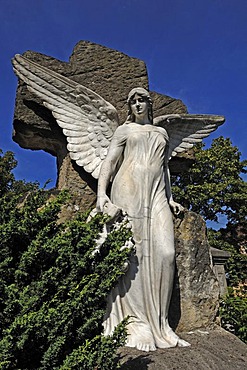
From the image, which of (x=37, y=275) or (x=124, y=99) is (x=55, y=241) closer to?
(x=37, y=275)

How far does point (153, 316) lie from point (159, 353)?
0.41 meters

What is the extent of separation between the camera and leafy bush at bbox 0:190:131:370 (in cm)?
190

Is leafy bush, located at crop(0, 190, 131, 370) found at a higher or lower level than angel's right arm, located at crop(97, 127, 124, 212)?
lower

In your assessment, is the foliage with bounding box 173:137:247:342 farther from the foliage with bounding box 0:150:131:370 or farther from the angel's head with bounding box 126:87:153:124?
the foliage with bounding box 0:150:131:370

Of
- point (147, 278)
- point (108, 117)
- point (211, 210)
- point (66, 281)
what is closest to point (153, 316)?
point (147, 278)

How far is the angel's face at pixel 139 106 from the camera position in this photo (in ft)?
12.9

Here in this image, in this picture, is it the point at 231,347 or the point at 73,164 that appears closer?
the point at 231,347

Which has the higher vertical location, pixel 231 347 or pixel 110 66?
pixel 110 66

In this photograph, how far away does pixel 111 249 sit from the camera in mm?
2379

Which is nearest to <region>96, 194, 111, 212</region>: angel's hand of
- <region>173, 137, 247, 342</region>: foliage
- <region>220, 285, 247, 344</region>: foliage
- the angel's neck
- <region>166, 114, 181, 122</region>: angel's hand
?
the angel's neck

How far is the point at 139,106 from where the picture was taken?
394cm

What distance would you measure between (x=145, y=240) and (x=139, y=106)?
1.42 m

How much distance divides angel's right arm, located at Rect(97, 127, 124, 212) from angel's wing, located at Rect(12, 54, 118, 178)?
39 cm

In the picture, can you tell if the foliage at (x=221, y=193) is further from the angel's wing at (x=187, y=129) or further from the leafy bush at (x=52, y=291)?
the leafy bush at (x=52, y=291)
